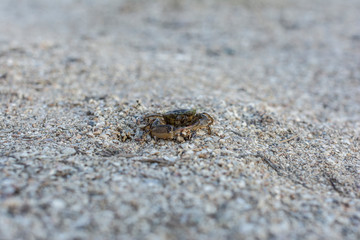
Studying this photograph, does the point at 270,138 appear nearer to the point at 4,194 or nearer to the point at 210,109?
the point at 210,109

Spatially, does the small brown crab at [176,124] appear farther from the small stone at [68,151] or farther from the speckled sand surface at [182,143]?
the small stone at [68,151]

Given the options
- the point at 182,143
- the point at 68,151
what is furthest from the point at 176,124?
the point at 68,151

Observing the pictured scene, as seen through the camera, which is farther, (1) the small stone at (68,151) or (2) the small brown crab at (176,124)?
(2) the small brown crab at (176,124)

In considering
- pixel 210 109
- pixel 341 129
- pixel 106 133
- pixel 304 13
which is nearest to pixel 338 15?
pixel 304 13

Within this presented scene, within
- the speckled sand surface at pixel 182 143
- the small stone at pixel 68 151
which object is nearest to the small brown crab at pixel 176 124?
the speckled sand surface at pixel 182 143

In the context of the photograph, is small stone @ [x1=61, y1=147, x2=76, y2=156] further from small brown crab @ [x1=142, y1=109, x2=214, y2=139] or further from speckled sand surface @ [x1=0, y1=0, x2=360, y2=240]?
small brown crab @ [x1=142, y1=109, x2=214, y2=139]

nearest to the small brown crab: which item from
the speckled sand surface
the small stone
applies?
the speckled sand surface
